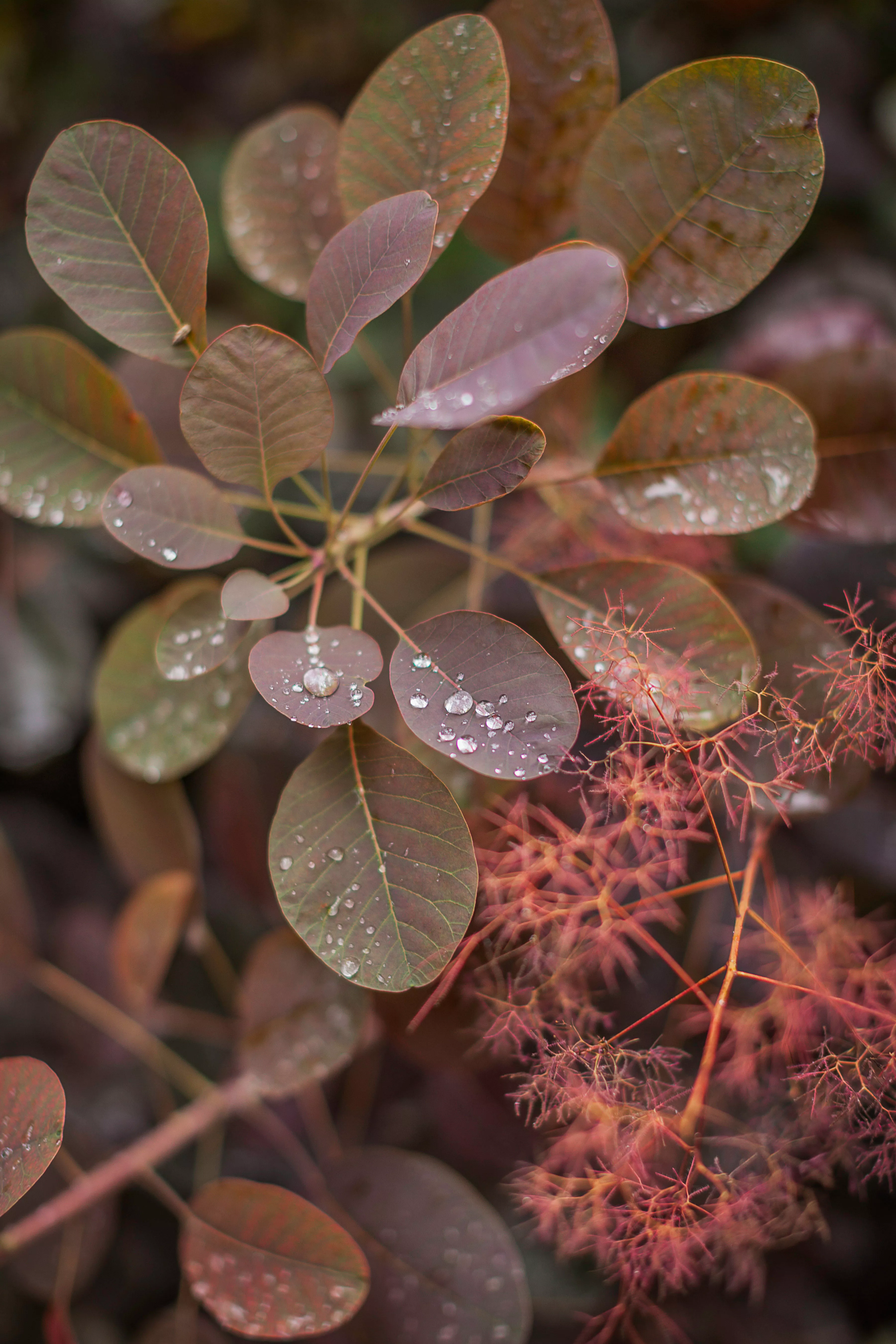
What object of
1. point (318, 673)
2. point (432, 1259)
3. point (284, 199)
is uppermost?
point (284, 199)

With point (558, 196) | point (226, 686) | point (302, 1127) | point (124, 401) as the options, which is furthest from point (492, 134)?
point (302, 1127)

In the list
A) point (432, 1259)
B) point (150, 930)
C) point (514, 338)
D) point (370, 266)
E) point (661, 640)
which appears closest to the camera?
point (514, 338)

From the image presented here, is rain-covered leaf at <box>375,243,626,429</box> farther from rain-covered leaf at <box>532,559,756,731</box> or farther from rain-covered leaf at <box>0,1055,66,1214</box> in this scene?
rain-covered leaf at <box>0,1055,66,1214</box>

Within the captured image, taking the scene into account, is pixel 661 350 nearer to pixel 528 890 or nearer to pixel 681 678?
pixel 681 678

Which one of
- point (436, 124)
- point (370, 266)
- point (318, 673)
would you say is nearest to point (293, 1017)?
point (318, 673)

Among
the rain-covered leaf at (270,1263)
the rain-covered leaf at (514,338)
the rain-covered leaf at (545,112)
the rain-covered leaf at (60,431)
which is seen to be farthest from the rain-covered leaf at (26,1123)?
the rain-covered leaf at (545,112)

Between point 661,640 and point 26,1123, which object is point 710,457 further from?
point 26,1123

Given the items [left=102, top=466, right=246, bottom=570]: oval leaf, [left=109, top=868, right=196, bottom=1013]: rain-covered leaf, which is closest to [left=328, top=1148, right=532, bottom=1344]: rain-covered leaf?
[left=109, top=868, right=196, bottom=1013]: rain-covered leaf
